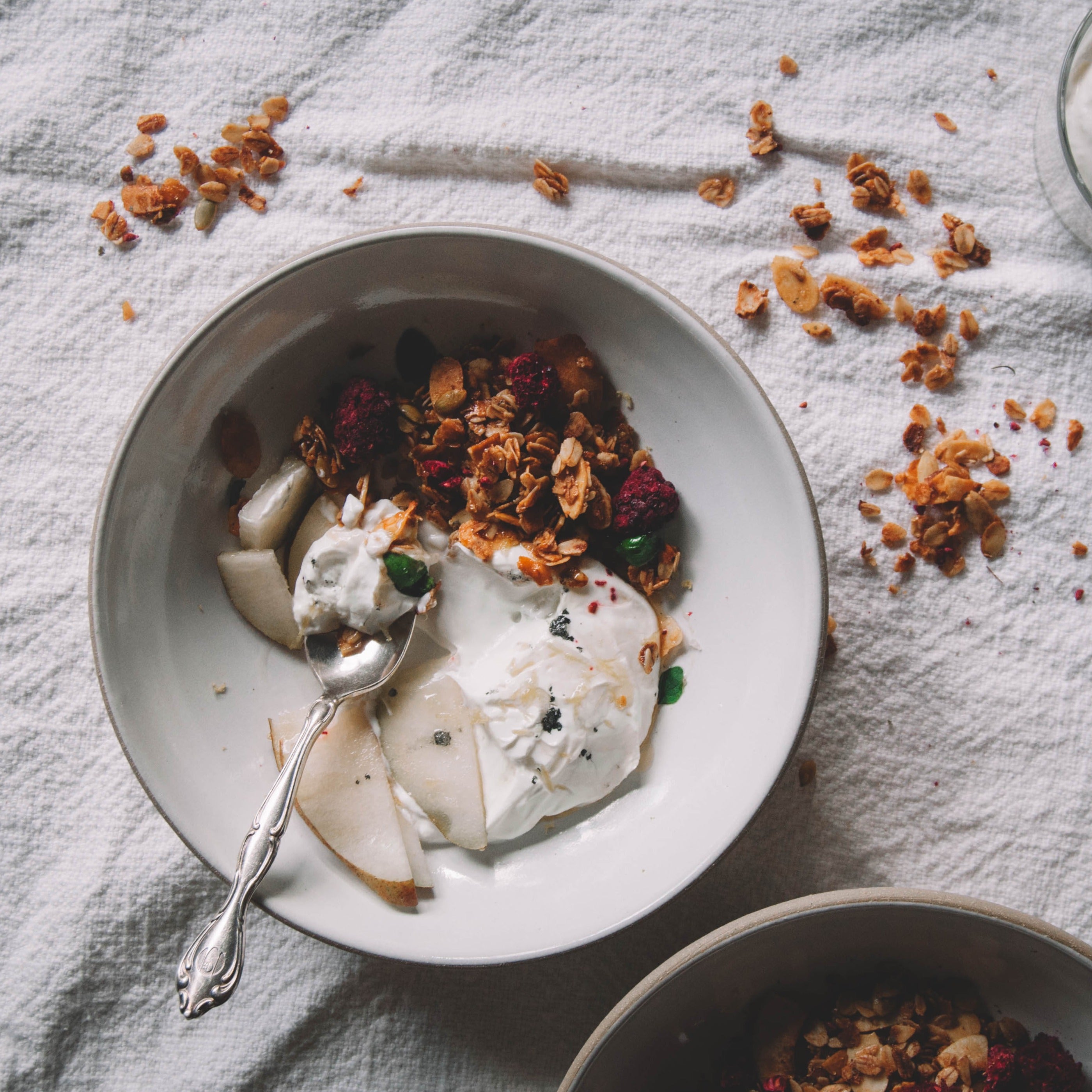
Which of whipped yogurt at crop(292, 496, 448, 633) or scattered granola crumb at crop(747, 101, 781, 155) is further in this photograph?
scattered granola crumb at crop(747, 101, 781, 155)

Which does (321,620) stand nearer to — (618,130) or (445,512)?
(445,512)

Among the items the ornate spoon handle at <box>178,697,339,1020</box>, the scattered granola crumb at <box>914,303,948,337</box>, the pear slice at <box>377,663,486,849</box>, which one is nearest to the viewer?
the ornate spoon handle at <box>178,697,339,1020</box>

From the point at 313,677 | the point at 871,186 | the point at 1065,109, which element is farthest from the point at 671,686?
the point at 1065,109

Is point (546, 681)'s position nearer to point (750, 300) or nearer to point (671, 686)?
point (671, 686)

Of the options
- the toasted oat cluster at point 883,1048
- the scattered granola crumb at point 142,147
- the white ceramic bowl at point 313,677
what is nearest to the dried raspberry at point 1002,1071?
the toasted oat cluster at point 883,1048

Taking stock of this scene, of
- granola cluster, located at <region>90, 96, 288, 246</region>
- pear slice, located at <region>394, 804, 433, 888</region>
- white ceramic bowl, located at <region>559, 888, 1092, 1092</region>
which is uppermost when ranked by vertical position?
granola cluster, located at <region>90, 96, 288, 246</region>

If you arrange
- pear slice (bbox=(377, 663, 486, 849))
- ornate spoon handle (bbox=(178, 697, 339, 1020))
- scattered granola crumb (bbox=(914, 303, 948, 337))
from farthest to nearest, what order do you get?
scattered granola crumb (bbox=(914, 303, 948, 337)) < pear slice (bbox=(377, 663, 486, 849)) < ornate spoon handle (bbox=(178, 697, 339, 1020))

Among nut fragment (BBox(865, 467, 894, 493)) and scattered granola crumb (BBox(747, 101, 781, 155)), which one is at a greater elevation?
scattered granola crumb (BBox(747, 101, 781, 155))

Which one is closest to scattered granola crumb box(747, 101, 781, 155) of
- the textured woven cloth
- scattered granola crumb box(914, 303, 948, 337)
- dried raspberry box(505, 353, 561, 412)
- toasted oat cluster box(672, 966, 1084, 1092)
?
the textured woven cloth

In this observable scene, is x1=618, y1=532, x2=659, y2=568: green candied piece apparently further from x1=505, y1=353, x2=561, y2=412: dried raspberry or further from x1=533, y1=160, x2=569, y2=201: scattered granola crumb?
x1=533, y1=160, x2=569, y2=201: scattered granola crumb
